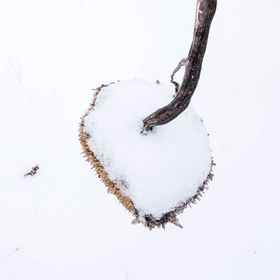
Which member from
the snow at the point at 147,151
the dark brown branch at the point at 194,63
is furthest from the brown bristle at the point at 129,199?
the dark brown branch at the point at 194,63

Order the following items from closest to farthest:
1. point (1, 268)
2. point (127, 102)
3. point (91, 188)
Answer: point (127, 102), point (1, 268), point (91, 188)

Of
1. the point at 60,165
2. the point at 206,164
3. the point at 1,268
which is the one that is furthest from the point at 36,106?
the point at 206,164

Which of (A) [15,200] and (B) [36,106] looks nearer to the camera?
(A) [15,200]

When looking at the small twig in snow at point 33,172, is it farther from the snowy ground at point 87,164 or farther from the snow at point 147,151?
the snow at point 147,151

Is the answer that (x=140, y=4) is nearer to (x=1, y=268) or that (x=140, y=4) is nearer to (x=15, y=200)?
(x=15, y=200)

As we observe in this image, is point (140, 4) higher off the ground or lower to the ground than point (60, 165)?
higher

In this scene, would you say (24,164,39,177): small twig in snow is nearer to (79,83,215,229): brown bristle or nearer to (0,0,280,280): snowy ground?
(0,0,280,280): snowy ground
